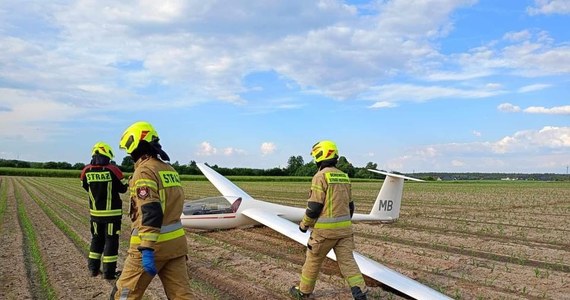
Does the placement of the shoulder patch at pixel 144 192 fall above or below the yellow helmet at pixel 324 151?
below

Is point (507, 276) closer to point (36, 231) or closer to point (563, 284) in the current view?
point (563, 284)

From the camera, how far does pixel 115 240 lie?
25.1 feet

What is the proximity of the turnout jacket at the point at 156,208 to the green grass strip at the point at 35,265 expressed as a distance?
314cm

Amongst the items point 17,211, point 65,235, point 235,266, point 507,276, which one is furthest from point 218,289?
point 17,211

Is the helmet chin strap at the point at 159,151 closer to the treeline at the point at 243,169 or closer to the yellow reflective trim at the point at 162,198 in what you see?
the yellow reflective trim at the point at 162,198

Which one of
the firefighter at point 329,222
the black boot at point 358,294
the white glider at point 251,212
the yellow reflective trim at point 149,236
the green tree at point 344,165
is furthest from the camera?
the green tree at point 344,165

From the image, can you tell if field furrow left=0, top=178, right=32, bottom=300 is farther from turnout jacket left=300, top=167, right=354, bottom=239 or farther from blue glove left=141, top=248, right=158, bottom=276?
turnout jacket left=300, top=167, right=354, bottom=239

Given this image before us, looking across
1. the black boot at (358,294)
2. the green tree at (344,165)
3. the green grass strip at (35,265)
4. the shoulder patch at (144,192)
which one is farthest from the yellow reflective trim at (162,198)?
the green tree at (344,165)

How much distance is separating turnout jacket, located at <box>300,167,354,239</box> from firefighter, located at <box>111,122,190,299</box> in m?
2.13

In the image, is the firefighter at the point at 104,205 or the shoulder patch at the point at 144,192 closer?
the shoulder patch at the point at 144,192

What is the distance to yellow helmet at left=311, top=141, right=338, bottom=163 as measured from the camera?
635 cm

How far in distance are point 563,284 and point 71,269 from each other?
8184 mm

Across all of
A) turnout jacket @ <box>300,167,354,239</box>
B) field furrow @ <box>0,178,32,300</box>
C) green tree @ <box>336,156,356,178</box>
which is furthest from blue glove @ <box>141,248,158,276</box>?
green tree @ <box>336,156,356,178</box>

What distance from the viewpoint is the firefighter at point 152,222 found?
13.6 ft
